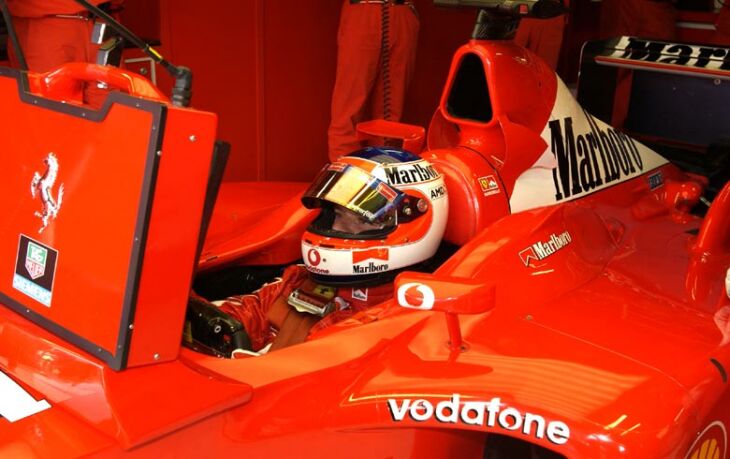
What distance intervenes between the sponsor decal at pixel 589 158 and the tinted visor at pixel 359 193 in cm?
68

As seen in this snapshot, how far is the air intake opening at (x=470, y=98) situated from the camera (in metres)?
2.78

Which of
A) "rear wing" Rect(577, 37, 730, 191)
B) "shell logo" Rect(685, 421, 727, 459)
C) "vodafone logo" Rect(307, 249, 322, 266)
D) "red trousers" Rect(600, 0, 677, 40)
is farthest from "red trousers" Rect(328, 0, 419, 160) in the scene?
"shell logo" Rect(685, 421, 727, 459)

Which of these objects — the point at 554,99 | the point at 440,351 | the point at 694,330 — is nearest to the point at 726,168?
the point at 554,99

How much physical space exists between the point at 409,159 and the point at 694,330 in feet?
2.89

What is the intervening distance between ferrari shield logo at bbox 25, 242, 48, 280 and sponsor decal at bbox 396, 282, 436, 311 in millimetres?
747

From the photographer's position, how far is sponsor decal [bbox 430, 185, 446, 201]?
2426 mm

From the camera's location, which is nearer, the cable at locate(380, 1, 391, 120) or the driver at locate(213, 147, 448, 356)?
the driver at locate(213, 147, 448, 356)

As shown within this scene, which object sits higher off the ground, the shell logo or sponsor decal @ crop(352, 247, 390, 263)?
sponsor decal @ crop(352, 247, 390, 263)

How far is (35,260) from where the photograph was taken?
186 centimetres

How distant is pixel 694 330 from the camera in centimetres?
214

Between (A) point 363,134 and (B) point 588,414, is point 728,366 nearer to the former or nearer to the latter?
(B) point 588,414

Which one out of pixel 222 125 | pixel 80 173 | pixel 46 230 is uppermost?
pixel 80 173

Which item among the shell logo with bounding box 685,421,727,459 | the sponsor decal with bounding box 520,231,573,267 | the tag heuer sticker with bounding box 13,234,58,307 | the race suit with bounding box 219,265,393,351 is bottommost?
the shell logo with bounding box 685,421,727,459

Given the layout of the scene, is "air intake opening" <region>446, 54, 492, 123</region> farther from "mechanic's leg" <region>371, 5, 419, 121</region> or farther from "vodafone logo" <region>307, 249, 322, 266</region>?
"mechanic's leg" <region>371, 5, 419, 121</region>
